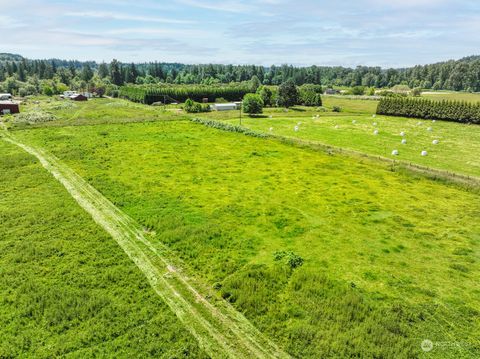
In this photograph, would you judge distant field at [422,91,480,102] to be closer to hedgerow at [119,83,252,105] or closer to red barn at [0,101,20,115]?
hedgerow at [119,83,252,105]

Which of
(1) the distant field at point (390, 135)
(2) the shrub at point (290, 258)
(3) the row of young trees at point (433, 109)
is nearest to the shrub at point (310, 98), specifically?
(1) the distant field at point (390, 135)

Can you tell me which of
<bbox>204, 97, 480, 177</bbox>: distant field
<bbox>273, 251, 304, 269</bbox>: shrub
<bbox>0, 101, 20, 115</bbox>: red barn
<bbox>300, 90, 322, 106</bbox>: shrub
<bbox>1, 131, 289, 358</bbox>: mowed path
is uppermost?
<bbox>300, 90, 322, 106</bbox>: shrub

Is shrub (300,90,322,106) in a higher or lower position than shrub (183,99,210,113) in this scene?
higher

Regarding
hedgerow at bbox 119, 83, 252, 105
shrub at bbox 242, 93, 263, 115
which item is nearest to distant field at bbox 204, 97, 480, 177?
shrub at bbox 242, 93, 263, 115

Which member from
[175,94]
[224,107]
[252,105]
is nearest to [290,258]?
[252,105]

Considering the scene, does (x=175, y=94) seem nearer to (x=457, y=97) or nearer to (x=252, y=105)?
(x=252, y=105)

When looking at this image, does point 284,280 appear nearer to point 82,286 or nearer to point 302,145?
point 82,286
